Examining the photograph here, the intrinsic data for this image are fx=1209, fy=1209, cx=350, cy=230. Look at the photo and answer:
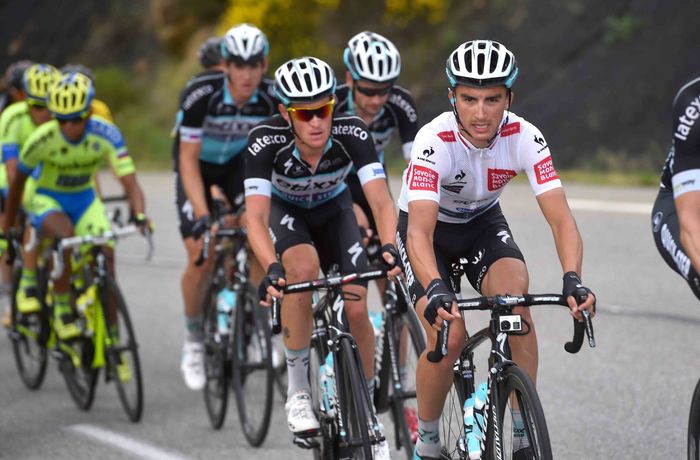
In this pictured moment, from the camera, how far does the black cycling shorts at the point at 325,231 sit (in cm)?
613

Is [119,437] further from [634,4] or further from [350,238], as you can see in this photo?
[634,4]

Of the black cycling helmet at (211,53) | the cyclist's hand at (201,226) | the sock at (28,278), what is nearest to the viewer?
the cyclist's hand at (201,226)

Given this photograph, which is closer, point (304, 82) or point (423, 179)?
point (423, 179)

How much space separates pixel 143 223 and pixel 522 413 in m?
4.06

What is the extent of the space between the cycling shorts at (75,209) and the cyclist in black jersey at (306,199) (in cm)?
241

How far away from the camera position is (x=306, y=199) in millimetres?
6285

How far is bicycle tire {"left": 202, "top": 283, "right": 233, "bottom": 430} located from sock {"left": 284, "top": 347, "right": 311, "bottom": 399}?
1516 millimetres

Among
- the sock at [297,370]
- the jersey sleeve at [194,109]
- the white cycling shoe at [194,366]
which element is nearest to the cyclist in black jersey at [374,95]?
the jersey sleeve at [194,109]

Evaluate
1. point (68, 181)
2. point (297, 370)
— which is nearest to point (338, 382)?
point (297, 370)

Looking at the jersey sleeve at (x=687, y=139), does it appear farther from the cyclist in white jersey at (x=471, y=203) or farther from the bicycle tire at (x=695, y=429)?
the bicycle tire at (x=695, y=429)

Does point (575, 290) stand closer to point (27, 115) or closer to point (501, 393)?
point (501, 393)

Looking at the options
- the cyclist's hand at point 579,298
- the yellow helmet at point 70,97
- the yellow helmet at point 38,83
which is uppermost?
the yellow helmet at point 38,83

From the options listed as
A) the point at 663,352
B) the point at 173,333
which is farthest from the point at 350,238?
the point at 173,333

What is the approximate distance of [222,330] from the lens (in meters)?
7.66
